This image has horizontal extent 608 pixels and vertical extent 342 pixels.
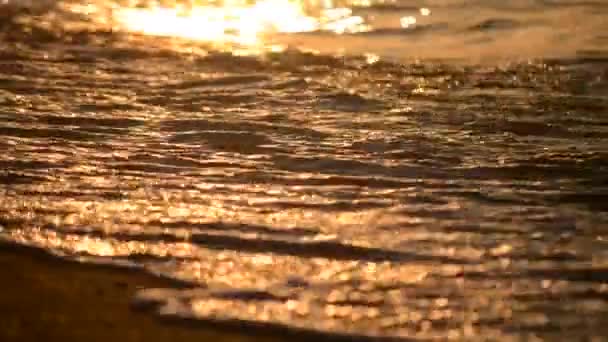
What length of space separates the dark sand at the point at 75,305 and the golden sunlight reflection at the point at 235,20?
4.11m

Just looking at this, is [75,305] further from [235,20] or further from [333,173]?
[235,20]

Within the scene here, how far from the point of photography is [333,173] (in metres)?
3.83

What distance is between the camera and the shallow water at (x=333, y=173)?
2705 mm

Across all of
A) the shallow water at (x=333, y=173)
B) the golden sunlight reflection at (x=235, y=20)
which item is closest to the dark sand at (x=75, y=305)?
the shallow water at (x=333, y=173)

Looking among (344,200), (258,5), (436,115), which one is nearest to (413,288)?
(344,200)

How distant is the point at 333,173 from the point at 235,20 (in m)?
A: 4.12

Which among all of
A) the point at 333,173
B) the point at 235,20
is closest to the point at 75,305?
the point at 333,173

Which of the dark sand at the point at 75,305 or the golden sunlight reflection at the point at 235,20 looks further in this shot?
the golden sunlight reflection at the point at 235,20

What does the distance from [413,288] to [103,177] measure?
1444 mm

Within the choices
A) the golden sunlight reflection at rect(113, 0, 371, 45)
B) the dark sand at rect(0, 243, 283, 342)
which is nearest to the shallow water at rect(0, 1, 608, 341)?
the dark sand at rect(0, 243, 283, 342)

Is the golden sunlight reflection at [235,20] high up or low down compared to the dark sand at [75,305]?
up

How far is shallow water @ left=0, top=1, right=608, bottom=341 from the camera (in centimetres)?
271

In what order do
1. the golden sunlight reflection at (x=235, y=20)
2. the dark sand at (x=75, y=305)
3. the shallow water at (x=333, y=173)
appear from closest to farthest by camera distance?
the dark sand at (x=75, y=305) → the shallow water at (x=333, y=173) → the golden sunlight reflection at (x=235, y=20)

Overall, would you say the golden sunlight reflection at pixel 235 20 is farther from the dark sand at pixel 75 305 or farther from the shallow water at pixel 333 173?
the dark sand at pixel 75 305
